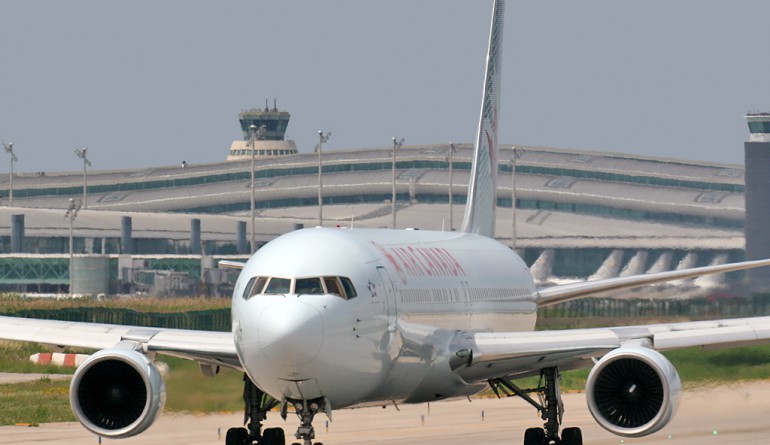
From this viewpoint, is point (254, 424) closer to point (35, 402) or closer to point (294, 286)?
point (294, 286)

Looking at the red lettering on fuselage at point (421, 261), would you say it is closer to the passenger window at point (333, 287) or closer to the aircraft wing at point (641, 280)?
the passenger window at point (333, 287)

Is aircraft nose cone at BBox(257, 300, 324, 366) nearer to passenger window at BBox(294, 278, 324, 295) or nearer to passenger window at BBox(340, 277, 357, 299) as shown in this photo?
passenger window at BBox(294, 278, 324, 295)

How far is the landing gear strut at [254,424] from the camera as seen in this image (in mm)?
24859

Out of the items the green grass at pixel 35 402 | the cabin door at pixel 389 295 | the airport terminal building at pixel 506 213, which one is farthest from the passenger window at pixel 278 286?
the airport terminal building at pixel 506 213

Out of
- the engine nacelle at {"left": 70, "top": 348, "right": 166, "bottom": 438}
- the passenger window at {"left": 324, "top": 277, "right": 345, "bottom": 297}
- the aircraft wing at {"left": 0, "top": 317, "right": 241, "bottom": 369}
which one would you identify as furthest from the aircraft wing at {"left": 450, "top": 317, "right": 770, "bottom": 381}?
→ the engine nacelle at {"left": 70, "top": 348, "right": 166, "bottom": 438}

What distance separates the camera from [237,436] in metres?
25.5

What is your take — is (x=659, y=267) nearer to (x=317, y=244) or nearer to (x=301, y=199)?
(x=301, y=199)

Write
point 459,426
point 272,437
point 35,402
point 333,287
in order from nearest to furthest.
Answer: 1. point 333,287
2. point 272,437
3. point 459,426
4. point 35,402

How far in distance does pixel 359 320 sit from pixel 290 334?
1.66 meters

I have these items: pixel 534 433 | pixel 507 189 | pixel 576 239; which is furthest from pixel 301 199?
pixel 534 433

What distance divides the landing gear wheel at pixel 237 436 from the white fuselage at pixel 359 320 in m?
2.44

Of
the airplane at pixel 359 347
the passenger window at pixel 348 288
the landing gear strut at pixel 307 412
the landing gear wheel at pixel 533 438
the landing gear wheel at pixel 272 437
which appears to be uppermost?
the passenger window at pixel 348 288

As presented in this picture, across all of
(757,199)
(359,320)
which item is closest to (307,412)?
(359,320)

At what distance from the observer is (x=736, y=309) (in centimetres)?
6244
